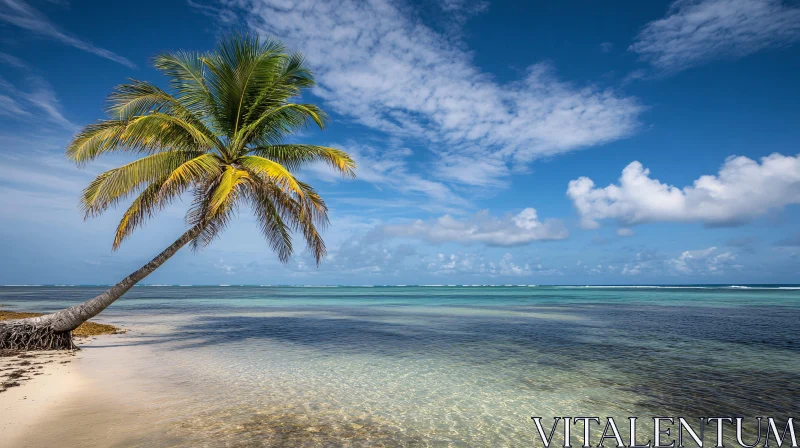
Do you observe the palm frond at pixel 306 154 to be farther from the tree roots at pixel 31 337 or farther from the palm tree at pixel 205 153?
the tree roots at pixel 31 337

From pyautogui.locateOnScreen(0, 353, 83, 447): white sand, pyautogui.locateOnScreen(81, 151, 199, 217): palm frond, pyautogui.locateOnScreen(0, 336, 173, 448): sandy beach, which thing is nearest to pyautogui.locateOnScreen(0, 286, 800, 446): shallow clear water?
pyautogui.locateOnScreen(0, 336, 173, 448): sandy beach

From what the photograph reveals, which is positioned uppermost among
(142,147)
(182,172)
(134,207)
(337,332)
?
(142,147)

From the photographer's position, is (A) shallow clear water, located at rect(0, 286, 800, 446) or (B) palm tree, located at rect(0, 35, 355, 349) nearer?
(A) shallow clear water, located at rect(0, 286, 800, 446)

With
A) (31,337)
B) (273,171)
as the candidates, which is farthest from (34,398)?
(273,171)

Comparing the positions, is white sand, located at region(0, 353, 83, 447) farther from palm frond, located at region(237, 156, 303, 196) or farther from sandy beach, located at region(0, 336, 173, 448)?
palm frond, located at region(237, 156, 303, 196)

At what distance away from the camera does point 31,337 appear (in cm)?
1079

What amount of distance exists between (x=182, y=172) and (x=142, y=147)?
288 centimetres

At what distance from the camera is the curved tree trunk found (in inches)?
420

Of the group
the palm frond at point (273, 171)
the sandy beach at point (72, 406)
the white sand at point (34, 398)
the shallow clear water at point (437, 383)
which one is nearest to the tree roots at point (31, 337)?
the sandy beach at point (72, 406)

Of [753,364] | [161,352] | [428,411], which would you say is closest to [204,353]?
[161,352]

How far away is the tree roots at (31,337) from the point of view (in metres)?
10.5

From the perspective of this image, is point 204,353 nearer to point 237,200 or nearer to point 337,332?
point 237,200

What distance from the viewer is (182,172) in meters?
10.0

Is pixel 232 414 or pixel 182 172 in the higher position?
pixel 182 172
